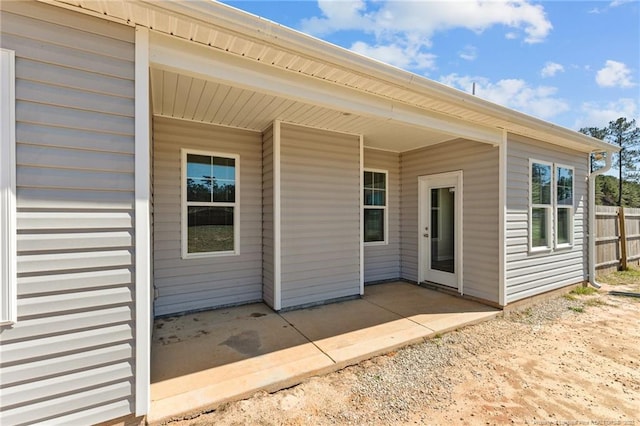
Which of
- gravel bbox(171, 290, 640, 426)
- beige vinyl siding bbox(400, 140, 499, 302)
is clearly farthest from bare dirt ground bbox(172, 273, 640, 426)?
beige vinyl siding bbox(400, 140, 499, 302)

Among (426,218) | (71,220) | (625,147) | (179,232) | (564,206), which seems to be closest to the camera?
(71,220)

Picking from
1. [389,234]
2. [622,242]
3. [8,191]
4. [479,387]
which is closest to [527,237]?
[389,234]

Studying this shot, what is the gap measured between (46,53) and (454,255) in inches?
224

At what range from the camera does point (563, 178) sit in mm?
5414

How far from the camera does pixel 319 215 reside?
177 inches

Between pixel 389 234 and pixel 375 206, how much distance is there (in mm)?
687

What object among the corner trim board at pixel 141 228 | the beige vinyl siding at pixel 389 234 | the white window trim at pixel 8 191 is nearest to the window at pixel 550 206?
the beige vinyl siding at pixel 389 234

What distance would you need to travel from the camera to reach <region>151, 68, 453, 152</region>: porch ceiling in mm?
3003

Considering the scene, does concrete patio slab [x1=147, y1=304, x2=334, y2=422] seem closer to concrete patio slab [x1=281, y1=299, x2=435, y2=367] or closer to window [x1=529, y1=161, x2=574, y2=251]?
concrete patio slab [x1=281, y1=299, x2=435, y2=367]

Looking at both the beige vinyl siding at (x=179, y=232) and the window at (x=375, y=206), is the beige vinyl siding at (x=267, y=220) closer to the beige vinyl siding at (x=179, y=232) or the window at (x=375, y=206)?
the beige vinyl siding at (x=179, y=232)

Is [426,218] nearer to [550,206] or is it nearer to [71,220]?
[550,206]

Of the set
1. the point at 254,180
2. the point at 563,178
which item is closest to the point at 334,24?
the point at 254,180

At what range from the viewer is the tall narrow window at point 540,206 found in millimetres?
4867

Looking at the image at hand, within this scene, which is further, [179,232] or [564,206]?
[564,206]
